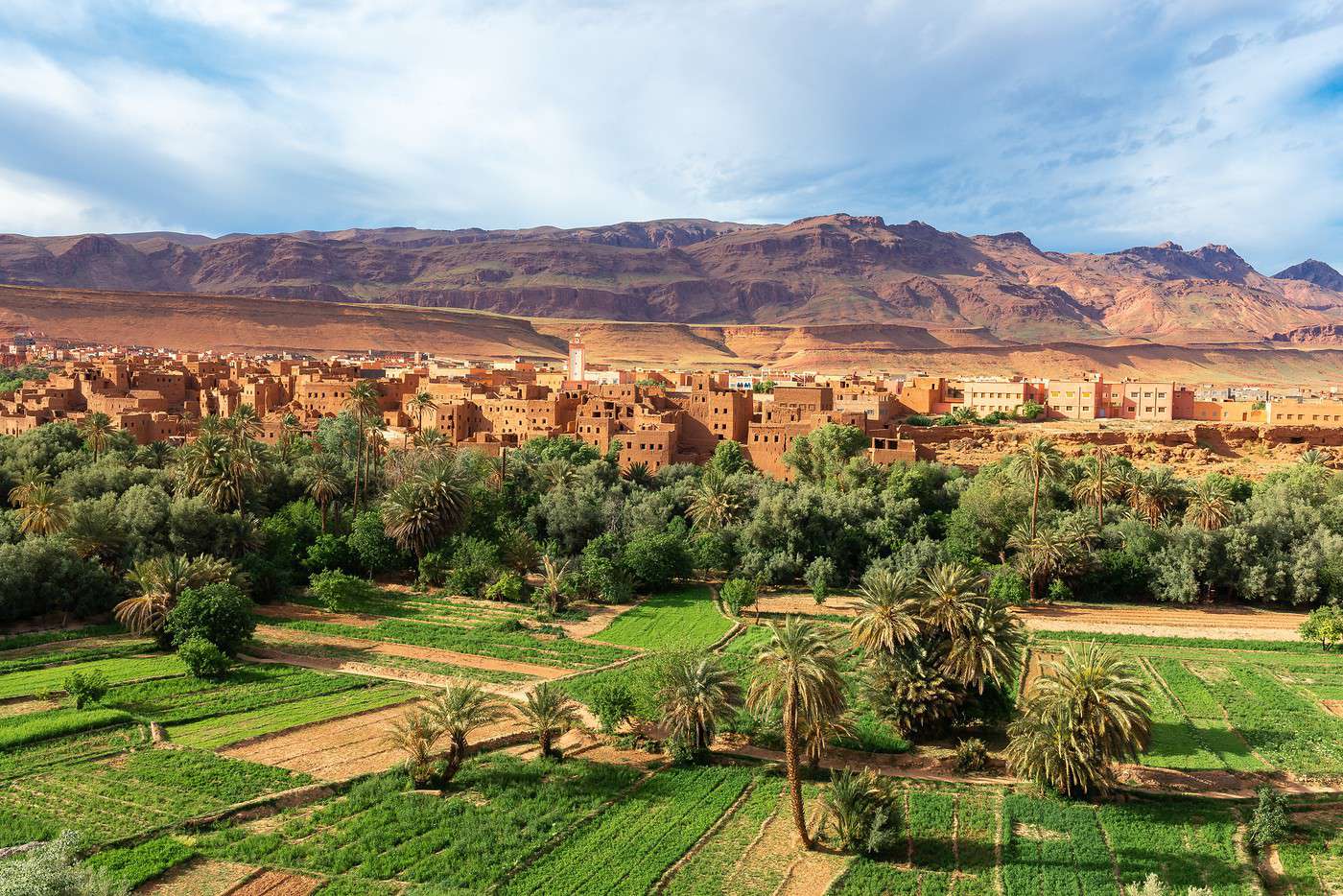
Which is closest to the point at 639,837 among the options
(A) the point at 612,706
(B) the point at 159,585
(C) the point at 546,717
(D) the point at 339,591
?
(C) the point at 546,717

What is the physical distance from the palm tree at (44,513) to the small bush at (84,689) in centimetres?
1157

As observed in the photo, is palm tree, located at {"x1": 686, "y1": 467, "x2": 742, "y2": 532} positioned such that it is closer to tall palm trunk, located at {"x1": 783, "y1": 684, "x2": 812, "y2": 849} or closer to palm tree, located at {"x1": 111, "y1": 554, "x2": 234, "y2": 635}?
palm tree, located at {"x1": 111, "y1": 554, "x2": 234, "y2": 635}

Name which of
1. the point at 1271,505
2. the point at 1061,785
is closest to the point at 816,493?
the point at 1271,505

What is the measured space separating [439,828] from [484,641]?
12.4 metres

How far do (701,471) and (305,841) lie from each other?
112 feet

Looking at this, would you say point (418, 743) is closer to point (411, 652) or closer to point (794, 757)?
point (794, 757)

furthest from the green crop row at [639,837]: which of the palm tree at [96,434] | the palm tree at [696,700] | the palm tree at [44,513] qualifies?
the palm tree at [96,434]

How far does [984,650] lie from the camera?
70.3 feet

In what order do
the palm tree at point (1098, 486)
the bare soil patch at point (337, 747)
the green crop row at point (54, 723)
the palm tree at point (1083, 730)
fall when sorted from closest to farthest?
the palm tree at point (1083, 730)
the bare soil patch at point (337, 747)
the green crop row at point (54, 723)
the palm tree at point (1098, 486)

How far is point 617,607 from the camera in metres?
35.0

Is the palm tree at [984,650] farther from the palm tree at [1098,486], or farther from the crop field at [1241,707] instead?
the palm tree at [1098,486]

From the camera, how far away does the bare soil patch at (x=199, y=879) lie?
15016 mm

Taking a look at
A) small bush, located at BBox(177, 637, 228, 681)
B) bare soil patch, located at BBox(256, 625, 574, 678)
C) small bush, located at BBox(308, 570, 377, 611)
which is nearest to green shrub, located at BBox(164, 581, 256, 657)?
small bush, located at BBox(177, 637, 228, 681)

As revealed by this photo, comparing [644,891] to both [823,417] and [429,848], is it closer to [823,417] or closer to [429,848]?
[429,848]
